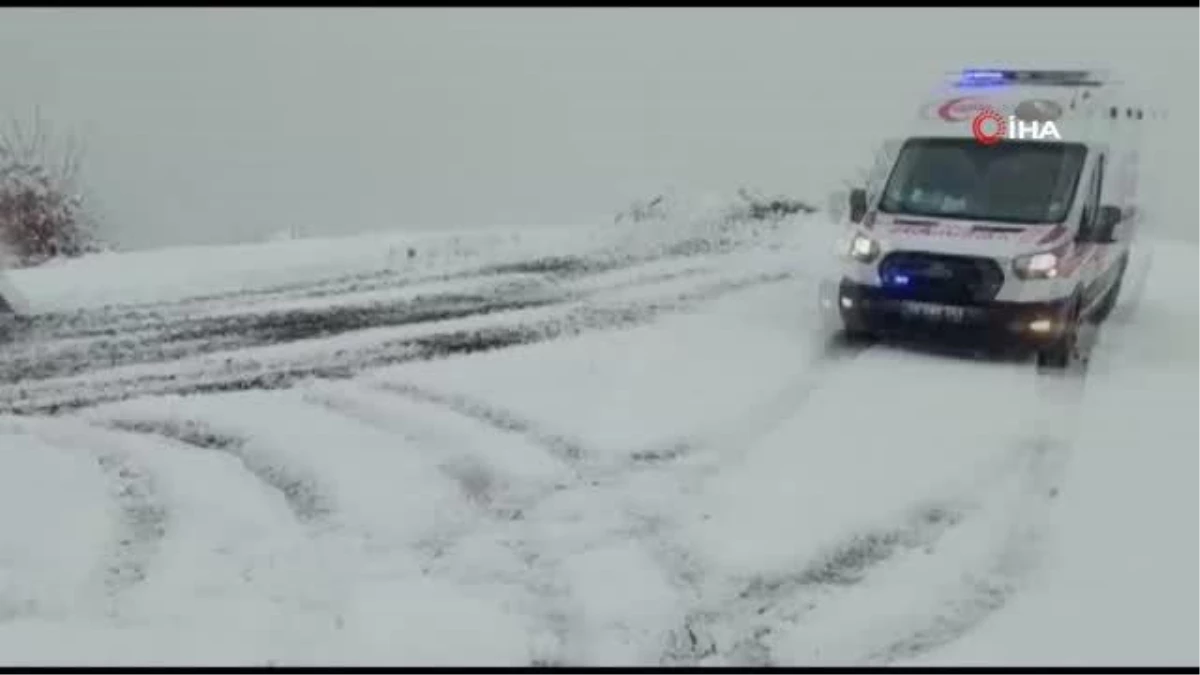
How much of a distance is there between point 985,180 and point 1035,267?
1.24 m

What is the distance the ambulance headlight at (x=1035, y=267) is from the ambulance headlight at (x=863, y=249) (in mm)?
1199

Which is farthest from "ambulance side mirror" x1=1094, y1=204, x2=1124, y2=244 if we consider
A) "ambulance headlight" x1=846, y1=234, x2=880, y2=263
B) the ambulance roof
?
"ambulance headlight" x1=846, y1=234, x2=880, y2=263

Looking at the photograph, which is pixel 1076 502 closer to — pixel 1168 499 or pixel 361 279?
pixel 1168 499

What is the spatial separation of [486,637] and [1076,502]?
388 cm

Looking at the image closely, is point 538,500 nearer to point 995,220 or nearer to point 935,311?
point 935,311

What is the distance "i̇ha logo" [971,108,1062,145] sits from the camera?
12.5 metres

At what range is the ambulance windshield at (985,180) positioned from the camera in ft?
39.7

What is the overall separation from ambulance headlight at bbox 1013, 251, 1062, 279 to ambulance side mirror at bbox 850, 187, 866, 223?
1.65 metres

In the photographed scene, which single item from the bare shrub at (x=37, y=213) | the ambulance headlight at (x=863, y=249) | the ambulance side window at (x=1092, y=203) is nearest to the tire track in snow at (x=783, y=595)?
the ambulance headlight at (x=863, y=249)

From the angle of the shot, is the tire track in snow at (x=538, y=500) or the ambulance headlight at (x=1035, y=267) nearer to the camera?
the tire track in snow at (x=538, y=500)

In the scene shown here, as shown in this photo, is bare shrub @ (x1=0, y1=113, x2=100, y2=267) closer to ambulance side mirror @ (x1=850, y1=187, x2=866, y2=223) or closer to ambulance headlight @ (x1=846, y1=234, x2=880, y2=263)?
ambulance side mirror @ (x1=850, y1=187, x2=866, y2=223)

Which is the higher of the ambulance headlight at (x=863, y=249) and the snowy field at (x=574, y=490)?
the ambulance headlight at (x=863, y=249)

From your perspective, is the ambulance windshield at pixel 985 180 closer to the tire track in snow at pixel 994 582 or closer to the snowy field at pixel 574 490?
the snowy field at pixel 574 490

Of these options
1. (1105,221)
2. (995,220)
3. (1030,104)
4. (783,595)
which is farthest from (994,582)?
(1030,104)
